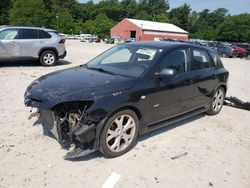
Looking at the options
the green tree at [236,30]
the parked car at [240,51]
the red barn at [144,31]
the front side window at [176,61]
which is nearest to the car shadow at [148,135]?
the front side window at [176,61]

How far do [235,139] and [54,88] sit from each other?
11.1 feet

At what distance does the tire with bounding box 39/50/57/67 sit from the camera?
12087 millimetres

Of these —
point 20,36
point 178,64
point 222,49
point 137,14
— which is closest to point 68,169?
point 178,64

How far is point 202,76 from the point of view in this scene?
577 cm

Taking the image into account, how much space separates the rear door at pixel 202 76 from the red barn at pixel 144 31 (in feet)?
186

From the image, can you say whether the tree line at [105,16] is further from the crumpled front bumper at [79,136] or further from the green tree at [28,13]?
the crumpled front bumper at [79,136]

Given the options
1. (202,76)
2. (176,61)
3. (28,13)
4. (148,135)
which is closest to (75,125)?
(148,135)

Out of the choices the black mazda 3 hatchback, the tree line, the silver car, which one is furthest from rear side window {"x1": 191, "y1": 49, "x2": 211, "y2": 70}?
the tree line

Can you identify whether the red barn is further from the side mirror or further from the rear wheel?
the side mirror

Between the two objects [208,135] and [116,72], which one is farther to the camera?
[208,135]

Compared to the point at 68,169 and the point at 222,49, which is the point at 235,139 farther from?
the point at 222,49

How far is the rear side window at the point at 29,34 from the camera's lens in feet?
37.2

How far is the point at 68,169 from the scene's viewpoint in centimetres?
388

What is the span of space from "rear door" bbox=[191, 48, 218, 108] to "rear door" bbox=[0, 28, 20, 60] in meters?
7.87
